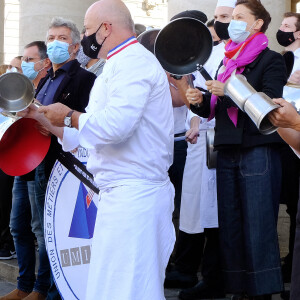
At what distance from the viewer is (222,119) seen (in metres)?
4.59

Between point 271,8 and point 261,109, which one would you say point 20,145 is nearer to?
point 261,109

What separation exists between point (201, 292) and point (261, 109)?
2.66 meters

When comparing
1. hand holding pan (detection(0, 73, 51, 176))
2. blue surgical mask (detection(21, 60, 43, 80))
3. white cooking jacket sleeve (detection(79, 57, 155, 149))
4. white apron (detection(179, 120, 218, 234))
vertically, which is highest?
white cooking jacket sleeve (detection(79, 57, 155, 149))

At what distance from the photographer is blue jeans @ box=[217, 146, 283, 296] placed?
4457mm

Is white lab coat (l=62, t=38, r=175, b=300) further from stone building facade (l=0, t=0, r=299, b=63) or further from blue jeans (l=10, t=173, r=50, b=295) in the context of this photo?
stone building facade (l=0, t=0, r=299, b=63)

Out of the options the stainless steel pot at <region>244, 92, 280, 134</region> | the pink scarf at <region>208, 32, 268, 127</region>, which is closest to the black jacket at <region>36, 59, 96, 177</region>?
the pink scarf at <region>208, 32, 268, 127</region>

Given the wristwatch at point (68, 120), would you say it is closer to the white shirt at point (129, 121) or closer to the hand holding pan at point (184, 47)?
the white shirt at point (129, 121)

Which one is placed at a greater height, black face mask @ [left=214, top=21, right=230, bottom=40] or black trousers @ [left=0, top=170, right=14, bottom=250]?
black face mask @ [left=214, top=21, right=230, bottom=40]

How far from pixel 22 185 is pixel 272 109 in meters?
3.16

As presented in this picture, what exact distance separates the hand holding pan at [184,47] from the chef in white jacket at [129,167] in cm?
44

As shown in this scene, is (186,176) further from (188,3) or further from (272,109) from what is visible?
(272,109)

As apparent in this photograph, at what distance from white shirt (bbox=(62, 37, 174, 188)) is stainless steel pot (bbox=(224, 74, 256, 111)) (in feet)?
2.05

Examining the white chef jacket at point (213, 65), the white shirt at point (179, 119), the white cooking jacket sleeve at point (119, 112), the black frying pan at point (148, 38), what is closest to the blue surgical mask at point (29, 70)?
the black frying pan at point (148, 38)

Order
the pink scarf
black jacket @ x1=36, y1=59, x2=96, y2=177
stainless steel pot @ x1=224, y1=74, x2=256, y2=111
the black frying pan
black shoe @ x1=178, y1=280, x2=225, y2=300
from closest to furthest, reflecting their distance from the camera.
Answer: stainless steel pot @ x1=224, y1=74, x2=256, y2=111
the pink scarf
black jacket @ x1=36, y1=59, x2=96, y2=177
black shoe @ x1=178, y1=280, x2=225, y2=300
the black frying pan
